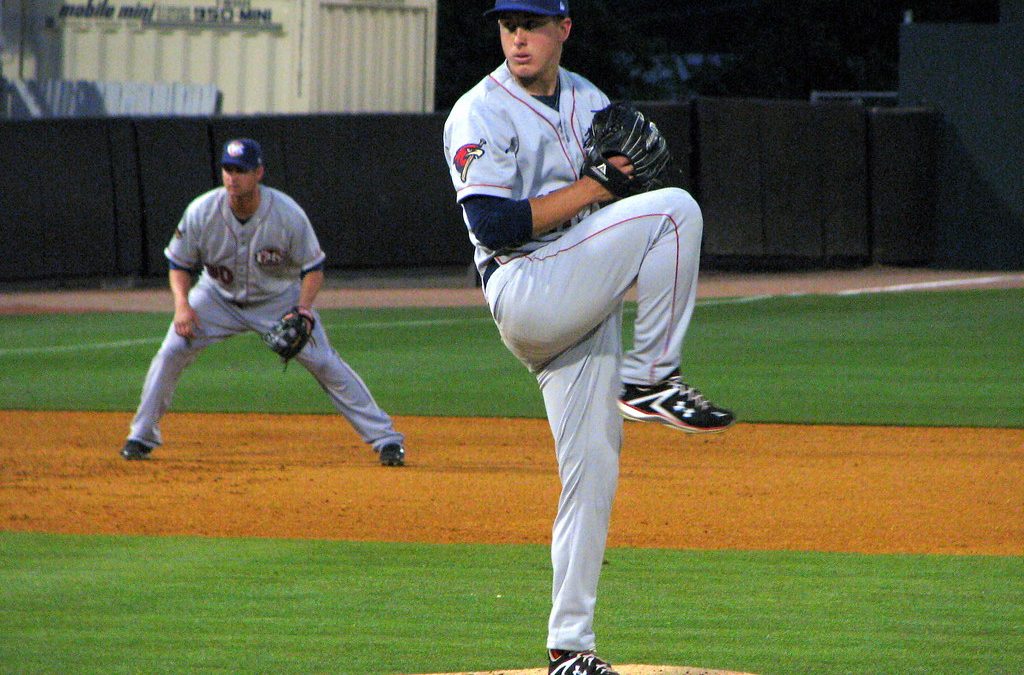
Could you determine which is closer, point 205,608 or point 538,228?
point 538,228

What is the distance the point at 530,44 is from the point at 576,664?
1.65m

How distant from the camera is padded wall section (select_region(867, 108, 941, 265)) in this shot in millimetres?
21844

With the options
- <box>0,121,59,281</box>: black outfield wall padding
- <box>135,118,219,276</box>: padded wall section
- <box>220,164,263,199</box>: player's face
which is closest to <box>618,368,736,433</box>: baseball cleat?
<box>220,164,263,199</box>: player's face

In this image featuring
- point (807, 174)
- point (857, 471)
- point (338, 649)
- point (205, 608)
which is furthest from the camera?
point (807, 174)

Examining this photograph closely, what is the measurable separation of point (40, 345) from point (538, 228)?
1126 centimetres

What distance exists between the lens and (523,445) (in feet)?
31.9

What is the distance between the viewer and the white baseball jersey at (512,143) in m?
4.11

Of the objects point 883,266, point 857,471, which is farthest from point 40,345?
point 883,266

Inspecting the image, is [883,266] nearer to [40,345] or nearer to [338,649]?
[40,345]

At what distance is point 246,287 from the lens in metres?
8.87

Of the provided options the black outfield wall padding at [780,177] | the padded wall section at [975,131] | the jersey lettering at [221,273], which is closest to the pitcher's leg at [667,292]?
the jersey lettering at [221,273]

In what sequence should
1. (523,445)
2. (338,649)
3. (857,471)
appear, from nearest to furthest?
(338,649) → (857,471) → (523,445)

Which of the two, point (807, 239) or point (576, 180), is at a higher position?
point (576, 180)

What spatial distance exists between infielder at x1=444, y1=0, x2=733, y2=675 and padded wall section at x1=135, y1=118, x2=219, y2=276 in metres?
14.7
